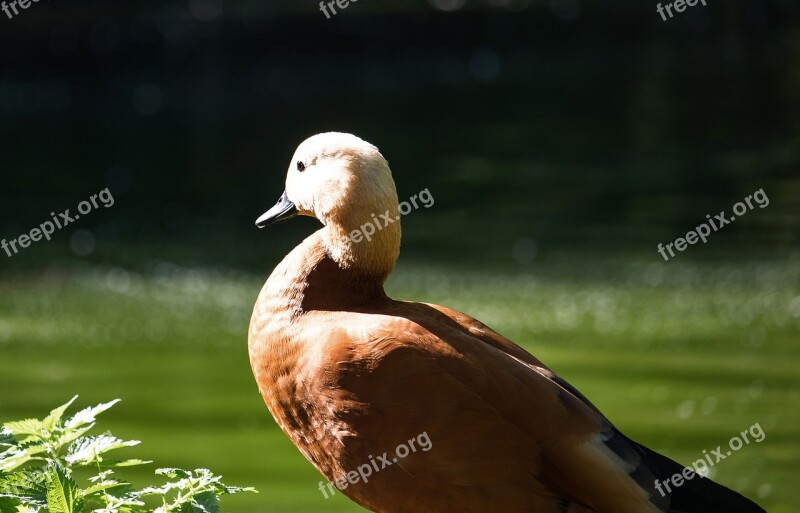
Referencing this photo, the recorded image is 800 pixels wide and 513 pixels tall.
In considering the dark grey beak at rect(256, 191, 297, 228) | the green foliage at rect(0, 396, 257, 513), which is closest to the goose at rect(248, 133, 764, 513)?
the dark grey beak at rect(256, 191, 297, 228)

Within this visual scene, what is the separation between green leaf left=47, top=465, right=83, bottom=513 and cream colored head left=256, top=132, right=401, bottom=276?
121 cm

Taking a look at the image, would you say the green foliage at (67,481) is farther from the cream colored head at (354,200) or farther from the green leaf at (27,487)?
the cream colored head at (354,200)

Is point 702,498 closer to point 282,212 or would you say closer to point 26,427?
point 282,212

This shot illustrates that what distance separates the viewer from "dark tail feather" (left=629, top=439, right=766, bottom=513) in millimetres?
3238

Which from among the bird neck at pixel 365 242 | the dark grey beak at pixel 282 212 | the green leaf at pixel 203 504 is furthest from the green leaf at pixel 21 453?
the dark grey beak at pixel 282 212

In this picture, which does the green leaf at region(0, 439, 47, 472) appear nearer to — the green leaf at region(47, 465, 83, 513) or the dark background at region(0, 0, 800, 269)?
the green leaf at region(47, 465, 83, 513)

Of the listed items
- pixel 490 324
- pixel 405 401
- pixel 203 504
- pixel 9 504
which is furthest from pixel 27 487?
pixel 490 324

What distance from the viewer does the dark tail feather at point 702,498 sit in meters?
3.24

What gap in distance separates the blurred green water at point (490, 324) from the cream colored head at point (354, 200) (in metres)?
3.36

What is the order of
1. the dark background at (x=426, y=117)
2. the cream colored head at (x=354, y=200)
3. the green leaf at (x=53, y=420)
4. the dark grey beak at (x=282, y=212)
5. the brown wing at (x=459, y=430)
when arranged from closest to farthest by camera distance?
the green leaf at (x=53, y=420) < the brown wing at (x=459, y=430) < the cream colored head at (x=354, y=200) < the dark grey beak at (x=282, y=212) < the dark background at (x=426, y=117)

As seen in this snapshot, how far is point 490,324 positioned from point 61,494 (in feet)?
24.0

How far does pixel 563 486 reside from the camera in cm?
312

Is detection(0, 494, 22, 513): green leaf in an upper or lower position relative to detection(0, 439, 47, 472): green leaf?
lower

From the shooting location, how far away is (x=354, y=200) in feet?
10.6
